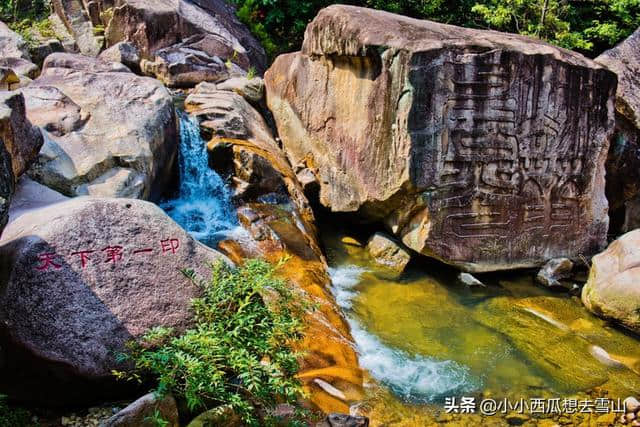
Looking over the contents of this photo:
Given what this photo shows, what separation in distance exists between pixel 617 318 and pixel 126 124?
720cm

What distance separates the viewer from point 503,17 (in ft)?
38.2

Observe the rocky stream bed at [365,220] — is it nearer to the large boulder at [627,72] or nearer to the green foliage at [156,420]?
the large boulder at [627,72]

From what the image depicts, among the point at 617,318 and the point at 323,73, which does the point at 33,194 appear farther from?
the point at 617,318

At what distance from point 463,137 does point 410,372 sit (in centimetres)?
346

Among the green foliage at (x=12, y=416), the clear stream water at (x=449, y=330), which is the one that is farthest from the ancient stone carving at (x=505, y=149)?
the green foliage at (x=12, y=416)

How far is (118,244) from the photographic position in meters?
4.07

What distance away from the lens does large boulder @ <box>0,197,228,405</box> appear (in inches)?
145

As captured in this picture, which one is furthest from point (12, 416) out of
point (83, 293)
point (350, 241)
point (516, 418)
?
point (350, 241)

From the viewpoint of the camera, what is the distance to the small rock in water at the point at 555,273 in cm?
788

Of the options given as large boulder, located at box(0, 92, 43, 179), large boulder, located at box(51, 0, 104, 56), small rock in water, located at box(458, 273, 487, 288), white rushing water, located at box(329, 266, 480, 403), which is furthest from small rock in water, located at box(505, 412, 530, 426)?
large boulder, located at box(51, 0, 104, 56)

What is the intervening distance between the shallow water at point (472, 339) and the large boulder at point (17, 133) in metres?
4.04

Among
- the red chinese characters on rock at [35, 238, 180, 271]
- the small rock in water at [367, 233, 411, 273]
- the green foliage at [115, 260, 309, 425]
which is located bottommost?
the small rock in water at [367, 233, 411, 273]

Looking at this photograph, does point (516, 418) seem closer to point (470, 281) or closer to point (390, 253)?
point (470, 281)

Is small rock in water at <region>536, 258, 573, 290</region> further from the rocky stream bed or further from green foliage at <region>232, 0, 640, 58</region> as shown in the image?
green foliage at <region>232, 0, 640, 58</region>
